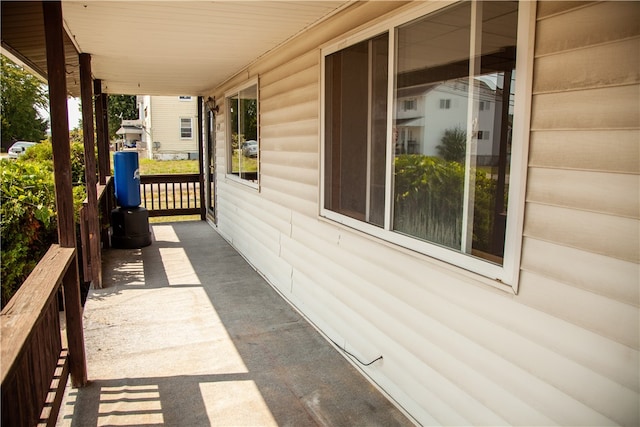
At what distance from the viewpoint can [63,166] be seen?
9.11 feet

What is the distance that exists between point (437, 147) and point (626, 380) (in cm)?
125

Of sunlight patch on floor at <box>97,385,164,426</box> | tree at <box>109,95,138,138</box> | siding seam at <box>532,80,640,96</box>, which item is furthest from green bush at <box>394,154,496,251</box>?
tree at <box>109,95,138,138</box>

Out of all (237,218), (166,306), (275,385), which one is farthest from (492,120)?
(237,218)

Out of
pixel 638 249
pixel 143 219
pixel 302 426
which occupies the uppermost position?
pixel 638 249

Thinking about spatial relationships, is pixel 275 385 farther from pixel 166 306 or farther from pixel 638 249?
pixel 638 249

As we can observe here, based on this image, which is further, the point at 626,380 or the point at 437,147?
the point at 437,147

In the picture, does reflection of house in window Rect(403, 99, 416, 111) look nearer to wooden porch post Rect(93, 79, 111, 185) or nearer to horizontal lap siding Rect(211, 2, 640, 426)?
horizontal lap siding Rect(211, 2, 640, 426)

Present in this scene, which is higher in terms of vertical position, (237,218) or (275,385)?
(237,218)

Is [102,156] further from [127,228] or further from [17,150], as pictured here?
[17,150]

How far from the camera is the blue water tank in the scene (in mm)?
6504

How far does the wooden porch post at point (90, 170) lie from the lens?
469 centimetres

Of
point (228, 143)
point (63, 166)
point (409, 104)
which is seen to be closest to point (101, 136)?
→ point (228, 143)

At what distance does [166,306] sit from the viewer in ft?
14.0

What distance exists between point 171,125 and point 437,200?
76.9ft
